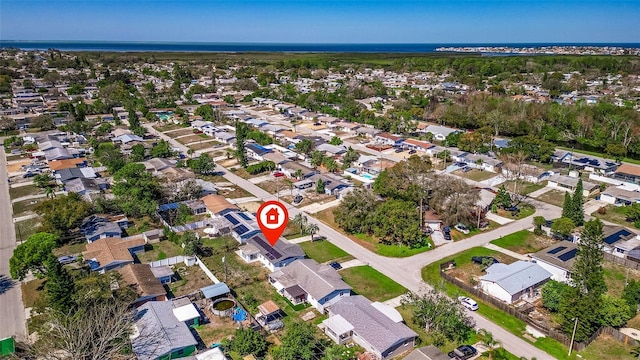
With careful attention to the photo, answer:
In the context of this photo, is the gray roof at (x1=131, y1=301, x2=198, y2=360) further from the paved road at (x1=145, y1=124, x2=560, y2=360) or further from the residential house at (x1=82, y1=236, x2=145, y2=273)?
the paved road at (x1=145, y1=124, x2=560, y2=360)

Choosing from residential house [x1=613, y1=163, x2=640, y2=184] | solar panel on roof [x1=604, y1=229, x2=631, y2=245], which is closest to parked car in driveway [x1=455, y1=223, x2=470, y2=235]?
solar panel on roof [x1=604, y1=229, x2=631, y2=245]

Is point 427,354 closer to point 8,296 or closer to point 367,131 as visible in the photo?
point 8,296

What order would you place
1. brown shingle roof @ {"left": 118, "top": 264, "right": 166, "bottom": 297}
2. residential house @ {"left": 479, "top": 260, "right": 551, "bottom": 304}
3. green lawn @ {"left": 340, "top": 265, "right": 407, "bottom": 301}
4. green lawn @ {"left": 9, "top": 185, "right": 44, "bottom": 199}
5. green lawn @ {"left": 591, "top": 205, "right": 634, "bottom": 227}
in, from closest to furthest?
brown shingle roof @ {"left": 118, "top": 264, "right": 166, "bottom": 297}
residential house @ {"left": 479, "top": 260, "right": 551, "bottom": 304}
green lawn @ {"left": 340, "top": 265, "right": 407, "bottom": 301}
green lawn @ {"left": 591, "top": 205, "right": 634, "bottom": 227}
green lawn @ {"left": 9, "top": 185, "right": 44, "bottom": 199}

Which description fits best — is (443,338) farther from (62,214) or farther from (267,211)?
(62,214)

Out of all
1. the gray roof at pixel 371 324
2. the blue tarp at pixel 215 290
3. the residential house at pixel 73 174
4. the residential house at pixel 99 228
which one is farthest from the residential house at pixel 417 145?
the residential house at pixel 73 174

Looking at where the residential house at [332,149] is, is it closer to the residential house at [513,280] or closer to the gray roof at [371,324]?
the residential house at [513,280]

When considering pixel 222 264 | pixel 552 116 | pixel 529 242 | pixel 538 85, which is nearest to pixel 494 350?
pixel 529 242
